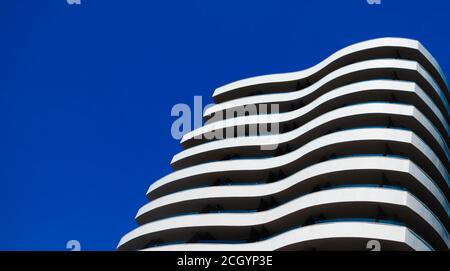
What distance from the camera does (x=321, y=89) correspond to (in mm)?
55781

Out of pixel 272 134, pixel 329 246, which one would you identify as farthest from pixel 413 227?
pixel 272 134

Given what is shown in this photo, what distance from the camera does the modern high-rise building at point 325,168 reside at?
41688 millimetres

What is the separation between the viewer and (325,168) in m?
45.0

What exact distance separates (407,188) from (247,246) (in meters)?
12.2

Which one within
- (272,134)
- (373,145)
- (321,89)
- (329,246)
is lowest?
(329,246)

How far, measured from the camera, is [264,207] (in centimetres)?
4909

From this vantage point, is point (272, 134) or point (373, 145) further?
point (272, 134)

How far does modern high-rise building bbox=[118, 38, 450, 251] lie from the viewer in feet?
137

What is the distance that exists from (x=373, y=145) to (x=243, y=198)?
11.0 meters

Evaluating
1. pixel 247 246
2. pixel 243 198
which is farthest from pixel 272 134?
pixel 247 246
